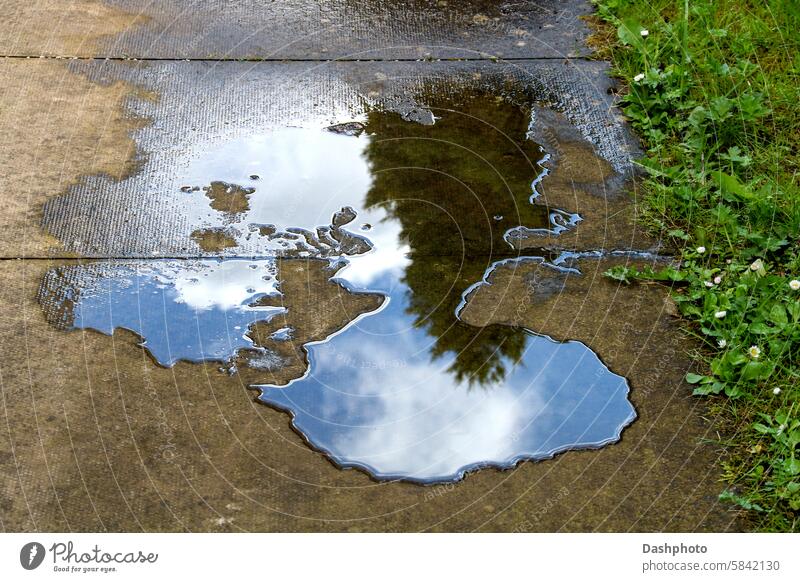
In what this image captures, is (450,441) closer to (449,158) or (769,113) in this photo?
(449,158)

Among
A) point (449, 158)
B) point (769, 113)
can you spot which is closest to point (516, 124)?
point (449, 158)

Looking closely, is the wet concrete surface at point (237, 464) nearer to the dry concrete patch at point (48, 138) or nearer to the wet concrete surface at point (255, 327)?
the wet concrete surface at point (255, 327)

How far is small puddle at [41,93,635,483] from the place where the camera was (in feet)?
11.1

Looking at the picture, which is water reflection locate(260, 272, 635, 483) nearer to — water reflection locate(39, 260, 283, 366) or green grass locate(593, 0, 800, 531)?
water reflection locate(39, 260, 283, 366)

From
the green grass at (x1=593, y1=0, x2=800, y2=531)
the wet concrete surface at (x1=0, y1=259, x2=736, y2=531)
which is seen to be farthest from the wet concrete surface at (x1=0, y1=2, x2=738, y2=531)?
the green grass at (x1=593, y1=0, x2=800, y2=531)

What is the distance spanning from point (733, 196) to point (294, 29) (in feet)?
8.25

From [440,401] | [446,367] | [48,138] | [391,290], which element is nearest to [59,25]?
[48,138]

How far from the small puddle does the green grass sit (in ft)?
1.38

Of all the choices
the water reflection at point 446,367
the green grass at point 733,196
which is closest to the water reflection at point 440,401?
the water reflection at point 446,367

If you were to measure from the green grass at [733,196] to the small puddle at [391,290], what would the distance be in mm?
422

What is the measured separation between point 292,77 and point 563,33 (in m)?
1.53

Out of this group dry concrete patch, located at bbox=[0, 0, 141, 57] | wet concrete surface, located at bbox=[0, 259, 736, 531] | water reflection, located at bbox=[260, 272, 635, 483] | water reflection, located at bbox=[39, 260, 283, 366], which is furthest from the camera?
dry concrete patch, located at bbox=[0, 0, 141, 57]

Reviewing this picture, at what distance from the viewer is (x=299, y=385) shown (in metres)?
3.49
